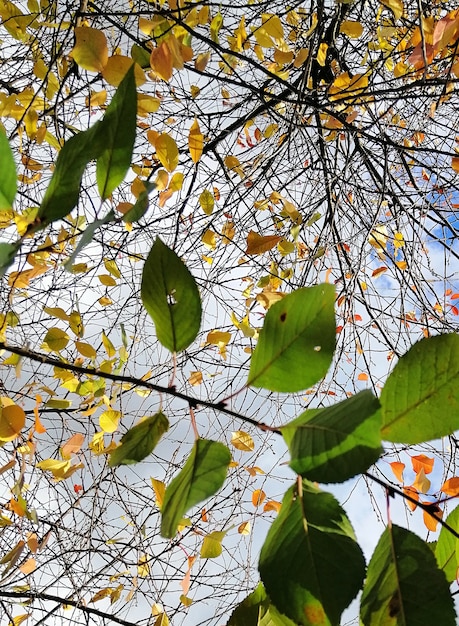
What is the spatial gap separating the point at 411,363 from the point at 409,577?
0.31ft

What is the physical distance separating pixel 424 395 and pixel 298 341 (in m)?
0.06

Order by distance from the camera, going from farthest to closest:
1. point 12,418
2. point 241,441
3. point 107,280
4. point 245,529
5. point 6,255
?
1. point 245,529
2. point 107,280
3. point 241,441
4. point 12,418
5. point 6,255

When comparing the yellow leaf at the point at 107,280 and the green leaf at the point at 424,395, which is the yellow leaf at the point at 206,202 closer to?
the yellow leaf at the point at 107,280

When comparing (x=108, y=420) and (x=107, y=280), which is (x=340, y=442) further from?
Result: (x=107, y=280)

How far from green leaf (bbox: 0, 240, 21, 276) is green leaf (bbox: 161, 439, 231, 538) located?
0.40ft

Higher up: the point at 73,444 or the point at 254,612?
the point at 73,444

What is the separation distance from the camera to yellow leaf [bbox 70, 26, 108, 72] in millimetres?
782

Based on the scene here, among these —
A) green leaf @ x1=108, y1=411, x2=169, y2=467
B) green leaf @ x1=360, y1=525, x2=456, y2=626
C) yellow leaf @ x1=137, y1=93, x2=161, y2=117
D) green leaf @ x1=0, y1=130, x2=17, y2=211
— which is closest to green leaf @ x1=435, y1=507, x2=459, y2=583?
green leaf @ x1=360, y1=525, x2=456, y2=626

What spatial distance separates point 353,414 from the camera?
20 centimetres

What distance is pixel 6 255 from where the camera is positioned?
0.60 feet

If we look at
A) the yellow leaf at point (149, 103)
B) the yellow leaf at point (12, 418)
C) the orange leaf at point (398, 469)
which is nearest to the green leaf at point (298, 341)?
the yellow leaf at point (12, 418)

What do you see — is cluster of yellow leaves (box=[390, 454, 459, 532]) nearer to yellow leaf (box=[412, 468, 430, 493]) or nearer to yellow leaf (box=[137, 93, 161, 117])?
yellow leaf (box=[412, 468, 430, 493])

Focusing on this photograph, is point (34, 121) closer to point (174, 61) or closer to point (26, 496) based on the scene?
point (174, 61)

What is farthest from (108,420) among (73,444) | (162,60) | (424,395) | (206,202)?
(424,395)
